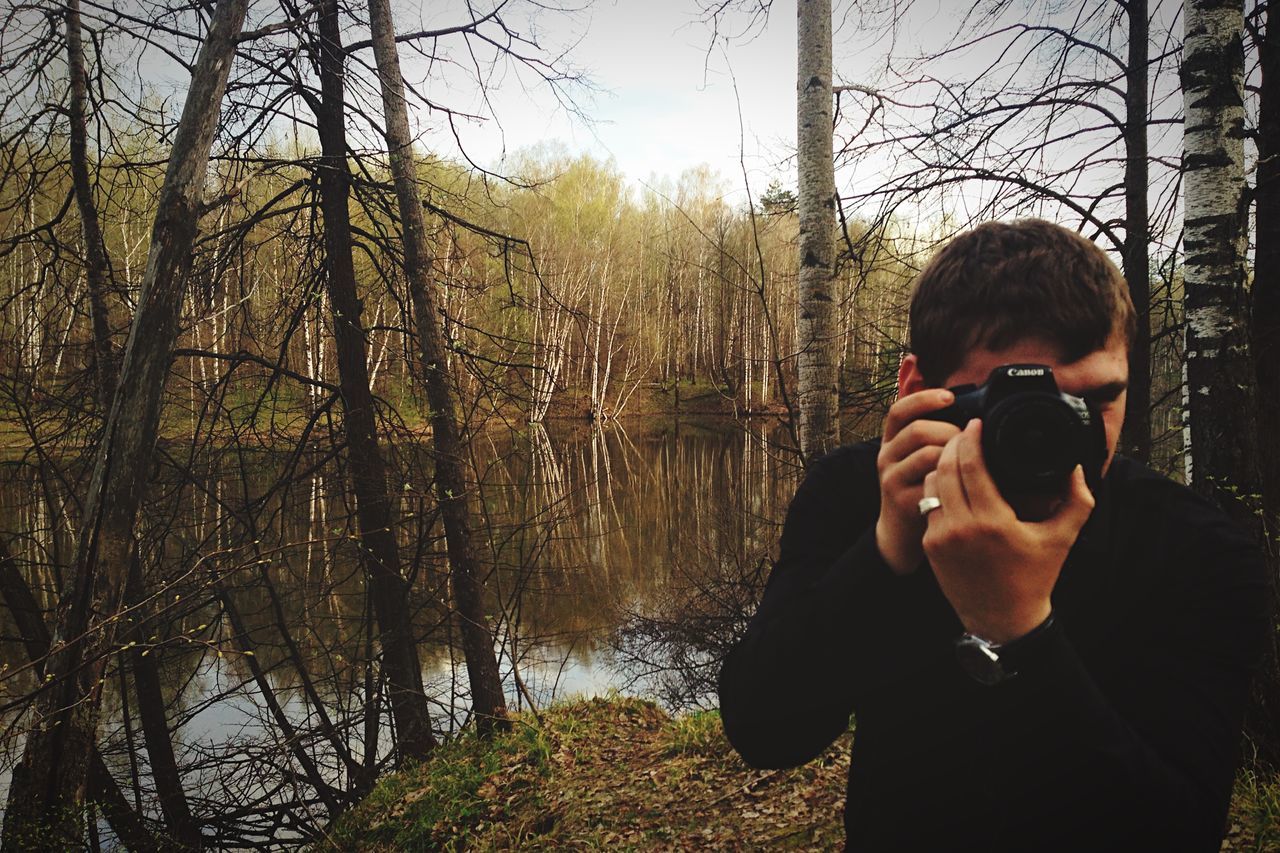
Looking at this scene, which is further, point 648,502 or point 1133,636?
point 648,502

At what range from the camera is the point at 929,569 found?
2.68ft

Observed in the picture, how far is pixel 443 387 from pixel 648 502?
29.9ft

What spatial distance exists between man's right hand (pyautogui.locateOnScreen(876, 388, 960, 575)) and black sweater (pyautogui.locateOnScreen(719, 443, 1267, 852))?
0.09ft

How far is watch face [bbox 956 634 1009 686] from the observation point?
66 cm

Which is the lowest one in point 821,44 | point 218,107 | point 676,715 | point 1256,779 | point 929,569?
point 676,715

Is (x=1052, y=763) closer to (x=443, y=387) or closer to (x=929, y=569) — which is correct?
(x=929, y=569)

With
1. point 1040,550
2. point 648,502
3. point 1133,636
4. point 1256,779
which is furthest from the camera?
point 648,502

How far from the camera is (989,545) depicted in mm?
647

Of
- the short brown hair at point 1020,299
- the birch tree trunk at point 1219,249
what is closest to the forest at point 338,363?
the birch tree trunk at point 1219,249

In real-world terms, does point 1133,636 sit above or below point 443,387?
below

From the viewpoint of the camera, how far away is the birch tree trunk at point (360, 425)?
482 centimetres

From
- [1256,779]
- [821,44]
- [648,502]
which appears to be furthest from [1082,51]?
[648,502]

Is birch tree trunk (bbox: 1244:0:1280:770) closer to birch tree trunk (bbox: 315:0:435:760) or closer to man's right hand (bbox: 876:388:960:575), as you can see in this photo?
man's right hand (bbox: 876:388:960:575)

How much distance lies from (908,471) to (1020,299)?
28cm
